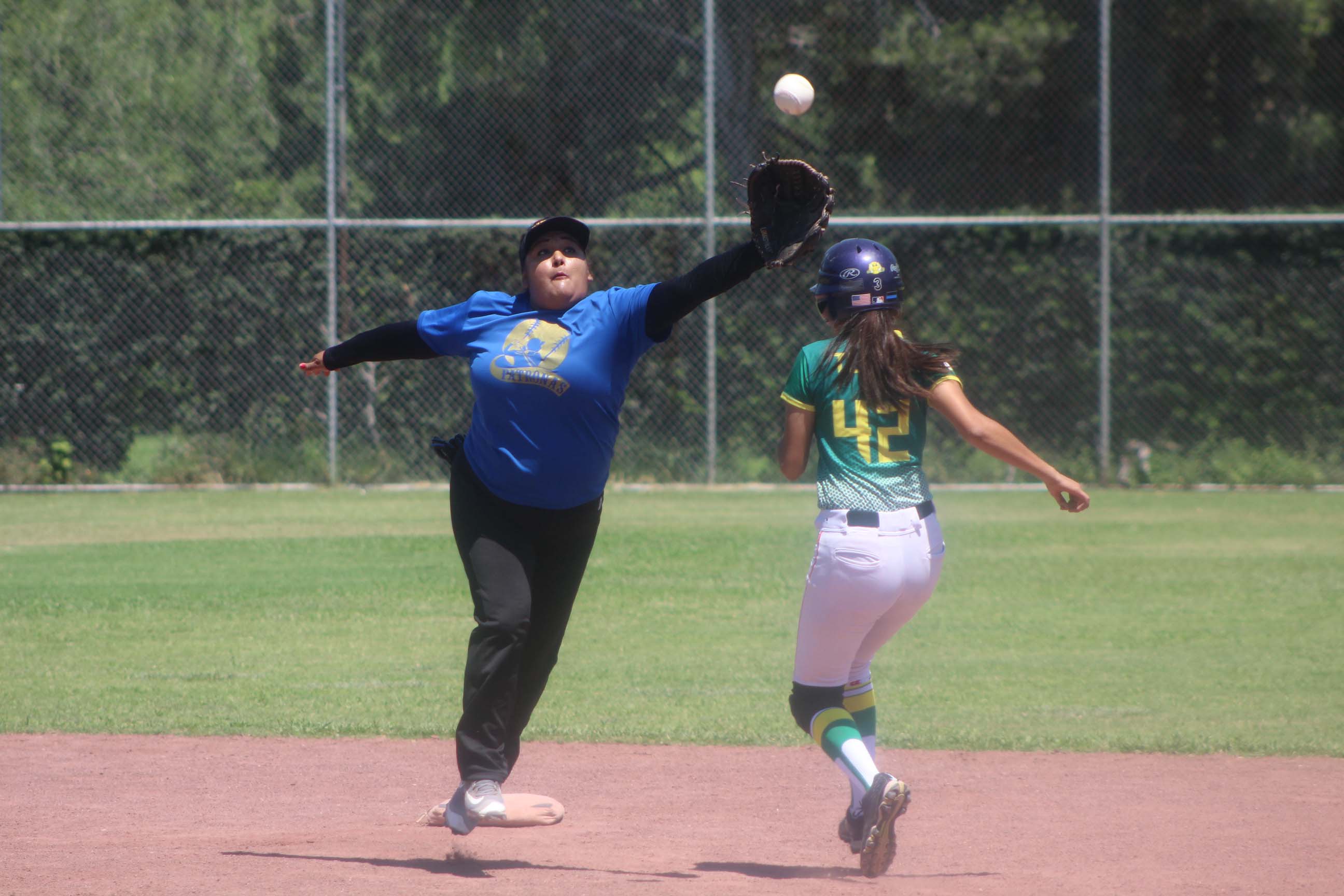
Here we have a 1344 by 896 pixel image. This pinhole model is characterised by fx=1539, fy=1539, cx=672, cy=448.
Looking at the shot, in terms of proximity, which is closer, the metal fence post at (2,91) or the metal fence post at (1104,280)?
the metal fence post at (1104,280)

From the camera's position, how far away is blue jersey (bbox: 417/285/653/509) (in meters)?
4.65

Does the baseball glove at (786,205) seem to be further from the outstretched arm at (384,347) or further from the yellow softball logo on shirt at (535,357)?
the outstretched arm at (384,347)

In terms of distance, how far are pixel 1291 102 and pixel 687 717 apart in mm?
15528

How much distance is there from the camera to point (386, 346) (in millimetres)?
5004

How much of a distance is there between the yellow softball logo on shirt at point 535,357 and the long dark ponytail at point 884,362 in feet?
2.70

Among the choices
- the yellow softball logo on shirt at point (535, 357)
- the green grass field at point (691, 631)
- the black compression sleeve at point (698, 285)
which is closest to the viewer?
the black compression sleeve at point (698, 285)

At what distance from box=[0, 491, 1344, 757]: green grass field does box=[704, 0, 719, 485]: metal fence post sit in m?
1.88

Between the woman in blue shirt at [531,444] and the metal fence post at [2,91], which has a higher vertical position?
the metal fence post at [2,91]

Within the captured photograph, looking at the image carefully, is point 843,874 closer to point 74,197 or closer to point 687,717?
point 687,717

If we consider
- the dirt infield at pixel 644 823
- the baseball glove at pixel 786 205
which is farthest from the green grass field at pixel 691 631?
the baseball glove at pixel 786 205

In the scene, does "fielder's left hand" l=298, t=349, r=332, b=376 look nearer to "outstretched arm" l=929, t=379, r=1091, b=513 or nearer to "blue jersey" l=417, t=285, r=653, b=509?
"blue jersey" l=417, t=285, r=653, b=509

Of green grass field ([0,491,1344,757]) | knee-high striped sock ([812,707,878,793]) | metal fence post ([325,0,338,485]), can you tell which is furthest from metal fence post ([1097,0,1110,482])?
knee-high striped sock ([812,707,878,793])

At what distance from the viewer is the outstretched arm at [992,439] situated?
13.9 feet

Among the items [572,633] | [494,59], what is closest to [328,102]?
[494,59]
